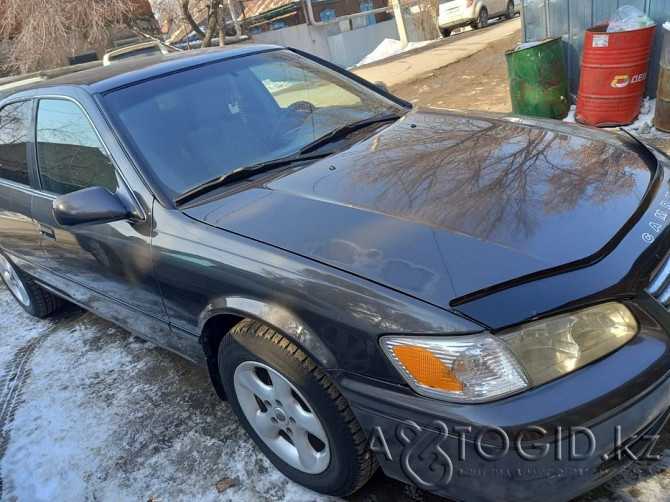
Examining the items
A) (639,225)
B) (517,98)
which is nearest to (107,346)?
(639,225)

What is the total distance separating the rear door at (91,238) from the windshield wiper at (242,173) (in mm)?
176

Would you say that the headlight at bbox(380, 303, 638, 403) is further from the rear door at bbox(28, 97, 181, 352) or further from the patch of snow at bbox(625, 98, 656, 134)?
the patch of snow at bbox(625, 98, 656, 134)

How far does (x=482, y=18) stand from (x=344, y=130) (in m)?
18.7

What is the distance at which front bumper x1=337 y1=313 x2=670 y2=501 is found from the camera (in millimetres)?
1451

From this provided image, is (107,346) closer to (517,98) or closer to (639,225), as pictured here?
(639,225)

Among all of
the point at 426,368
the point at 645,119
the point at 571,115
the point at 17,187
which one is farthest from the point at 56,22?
the point at 426,368

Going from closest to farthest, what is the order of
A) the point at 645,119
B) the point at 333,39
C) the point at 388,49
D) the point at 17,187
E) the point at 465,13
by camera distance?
1. the point at 17,187
2. the point at 645,119
3. the point at 465,13
4. the point at 388,49
5. the point at 333,39

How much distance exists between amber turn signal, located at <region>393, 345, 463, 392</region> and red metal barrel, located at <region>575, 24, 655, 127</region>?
486 centimetres

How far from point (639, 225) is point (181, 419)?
7.52 ft

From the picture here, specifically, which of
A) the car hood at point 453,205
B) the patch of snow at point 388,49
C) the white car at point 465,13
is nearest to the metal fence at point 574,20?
the car hood at point 453,205

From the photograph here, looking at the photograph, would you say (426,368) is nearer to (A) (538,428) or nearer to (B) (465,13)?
(A) (538,428)

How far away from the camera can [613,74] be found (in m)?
5.21

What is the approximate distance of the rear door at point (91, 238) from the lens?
2400 mm

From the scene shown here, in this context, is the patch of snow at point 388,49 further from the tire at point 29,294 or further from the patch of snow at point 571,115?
the tire at point 29,294
